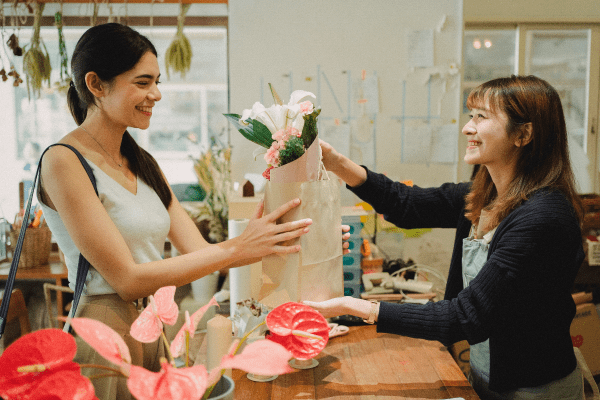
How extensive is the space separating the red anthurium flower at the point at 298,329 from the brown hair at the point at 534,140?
906mm

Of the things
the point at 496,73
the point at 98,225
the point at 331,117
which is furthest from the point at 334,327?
the point at 496,73

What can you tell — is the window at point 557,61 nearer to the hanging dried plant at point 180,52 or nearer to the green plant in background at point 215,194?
the green plant in background at point 215,194

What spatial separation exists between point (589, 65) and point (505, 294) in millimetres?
3283

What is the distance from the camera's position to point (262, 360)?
1.67ft

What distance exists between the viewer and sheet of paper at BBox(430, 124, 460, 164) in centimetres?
302

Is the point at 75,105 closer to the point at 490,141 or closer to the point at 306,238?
the point at 306,238

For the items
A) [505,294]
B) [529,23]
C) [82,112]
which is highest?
[529,23]

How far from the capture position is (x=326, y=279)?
3.72ft

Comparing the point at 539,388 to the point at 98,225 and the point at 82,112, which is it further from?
the point at 82,112

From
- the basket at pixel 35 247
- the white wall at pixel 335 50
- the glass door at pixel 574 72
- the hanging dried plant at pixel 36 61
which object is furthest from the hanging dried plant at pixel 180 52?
the glass door at pixel 574 72

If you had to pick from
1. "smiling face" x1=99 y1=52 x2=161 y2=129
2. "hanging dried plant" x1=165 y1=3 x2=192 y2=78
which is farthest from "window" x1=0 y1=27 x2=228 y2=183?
"smiling face" x1=99 y1=52 x2=161 y2=129

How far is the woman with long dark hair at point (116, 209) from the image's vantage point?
1.09 meters

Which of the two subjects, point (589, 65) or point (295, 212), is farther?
point (589, 65)

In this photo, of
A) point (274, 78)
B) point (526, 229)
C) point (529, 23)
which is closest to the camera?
point (526, 229)
